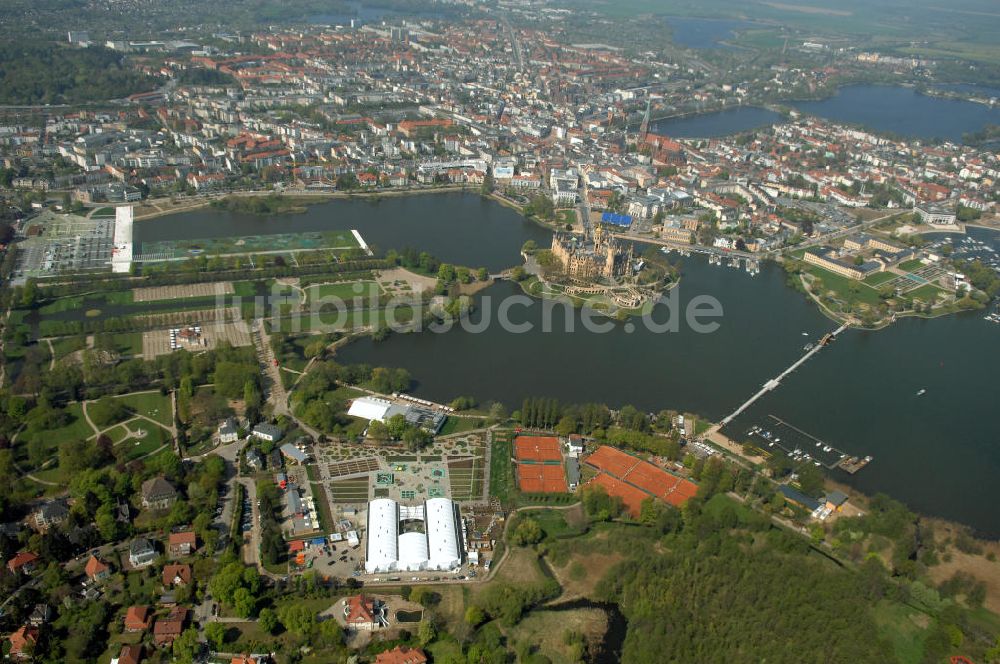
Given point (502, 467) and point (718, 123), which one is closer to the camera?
point (502, 467)

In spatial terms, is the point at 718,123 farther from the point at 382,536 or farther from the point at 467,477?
the point at 382,536

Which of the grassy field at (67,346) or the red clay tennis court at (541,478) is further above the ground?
the grassy field at (67,346)

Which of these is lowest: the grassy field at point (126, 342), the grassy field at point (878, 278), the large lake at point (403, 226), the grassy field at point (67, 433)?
the grassy field at point (67, 433)

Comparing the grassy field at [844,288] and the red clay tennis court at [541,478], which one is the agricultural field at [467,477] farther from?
the grassy field at [844,288]

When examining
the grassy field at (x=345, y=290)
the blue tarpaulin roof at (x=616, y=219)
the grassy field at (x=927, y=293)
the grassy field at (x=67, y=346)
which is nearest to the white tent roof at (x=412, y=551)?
the grassy field at (x=345, y=290)

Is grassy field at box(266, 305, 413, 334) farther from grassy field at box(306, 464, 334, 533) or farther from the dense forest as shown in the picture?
the dense forest

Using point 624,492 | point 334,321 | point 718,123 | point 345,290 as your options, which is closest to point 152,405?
point 334,321
